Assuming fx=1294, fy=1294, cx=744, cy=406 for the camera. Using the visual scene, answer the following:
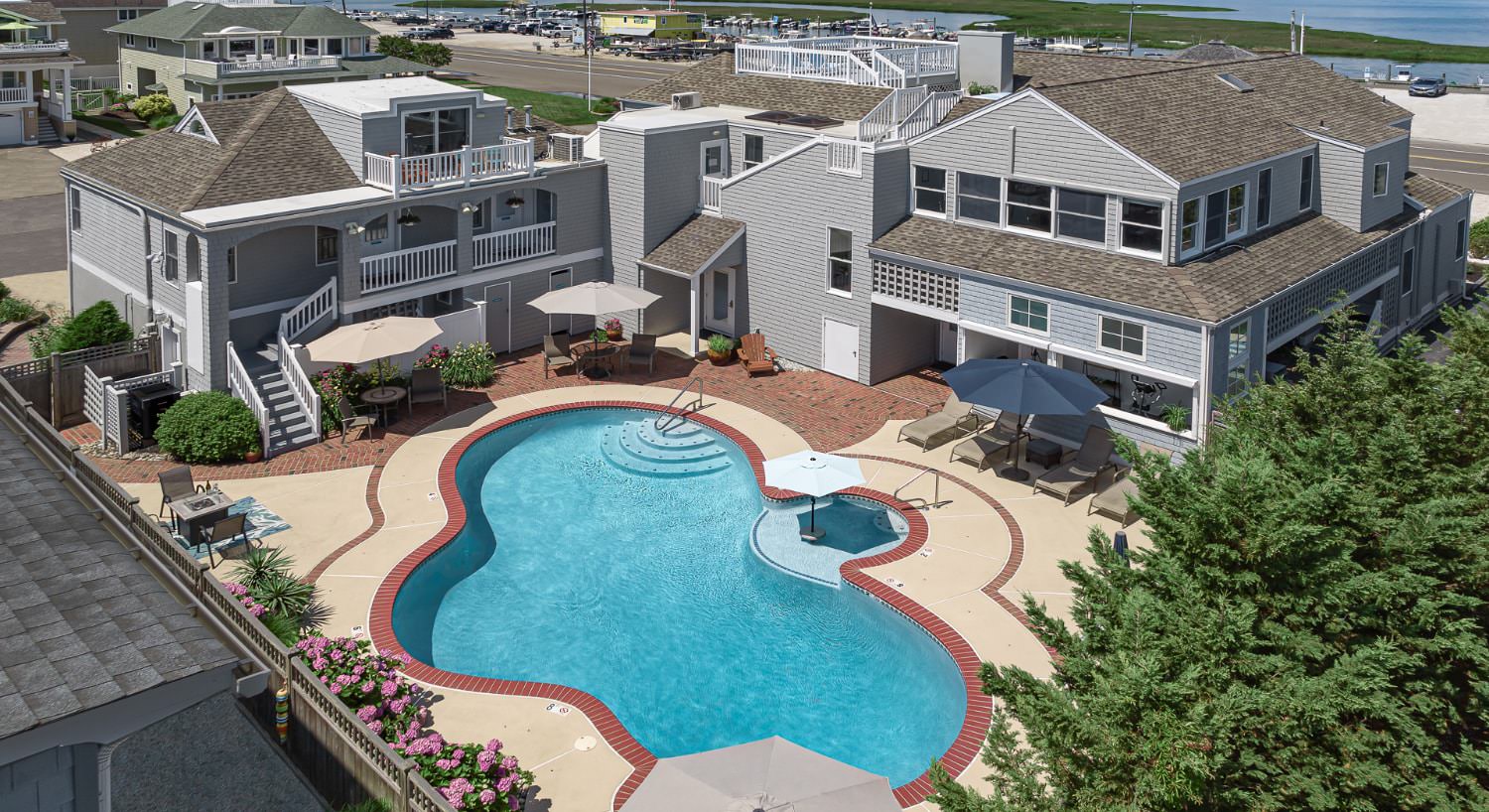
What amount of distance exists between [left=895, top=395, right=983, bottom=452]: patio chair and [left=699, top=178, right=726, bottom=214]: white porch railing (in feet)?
31.3

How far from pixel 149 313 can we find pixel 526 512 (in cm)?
1210

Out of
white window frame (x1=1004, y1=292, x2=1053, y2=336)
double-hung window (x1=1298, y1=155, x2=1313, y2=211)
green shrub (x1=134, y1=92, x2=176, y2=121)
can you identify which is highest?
green shrub (x1=134, y1=92, x2=176, y2=121)

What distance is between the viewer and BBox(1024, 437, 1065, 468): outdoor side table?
92.0 feet

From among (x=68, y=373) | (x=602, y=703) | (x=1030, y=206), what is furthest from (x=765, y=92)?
(x=602, y=703)

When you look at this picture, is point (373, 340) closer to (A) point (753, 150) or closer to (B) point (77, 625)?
(A) point (753, 150)

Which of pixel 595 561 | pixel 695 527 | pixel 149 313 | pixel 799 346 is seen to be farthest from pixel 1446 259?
pixel 149 313

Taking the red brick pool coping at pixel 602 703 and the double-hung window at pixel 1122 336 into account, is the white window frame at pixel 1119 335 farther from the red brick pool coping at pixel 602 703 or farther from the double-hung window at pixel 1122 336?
the red brick pool coping at pixel 602 703

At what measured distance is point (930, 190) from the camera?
32.2m

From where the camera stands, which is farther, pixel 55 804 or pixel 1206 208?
pixel 1206 208

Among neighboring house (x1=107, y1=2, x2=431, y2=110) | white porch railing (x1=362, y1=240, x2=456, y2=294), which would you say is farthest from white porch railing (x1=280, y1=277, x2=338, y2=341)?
neighboring house (x1=107, y1=2, x2=431, y2=110)

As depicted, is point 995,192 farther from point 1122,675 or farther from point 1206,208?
point 1122,675

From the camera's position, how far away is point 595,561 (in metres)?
24.1

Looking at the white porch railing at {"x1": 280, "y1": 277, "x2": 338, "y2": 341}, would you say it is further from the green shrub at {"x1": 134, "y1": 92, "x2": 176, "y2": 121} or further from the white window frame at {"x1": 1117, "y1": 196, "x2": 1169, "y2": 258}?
the green shrub at {"x1": 134, "y1": 92, "x2": 176, "y2": 121}

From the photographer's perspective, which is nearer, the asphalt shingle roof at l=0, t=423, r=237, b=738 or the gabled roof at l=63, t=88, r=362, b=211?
the asphalt shingle roof at l=0, t=423, r=237, b=738
